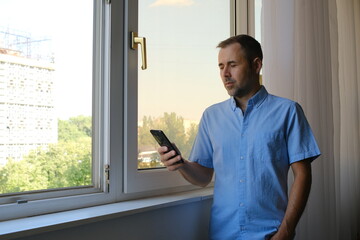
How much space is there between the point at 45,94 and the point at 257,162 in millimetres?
723

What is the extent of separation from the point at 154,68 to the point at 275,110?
0.51 metres

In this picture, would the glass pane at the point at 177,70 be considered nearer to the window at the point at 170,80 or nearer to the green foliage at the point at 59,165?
the window at the point at 170,80

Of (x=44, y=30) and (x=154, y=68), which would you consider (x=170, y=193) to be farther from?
(x=44, y=30)

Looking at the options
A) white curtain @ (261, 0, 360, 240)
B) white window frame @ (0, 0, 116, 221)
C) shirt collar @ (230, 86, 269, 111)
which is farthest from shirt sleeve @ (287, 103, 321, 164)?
white window frame @ (0, 0, 116, 221)

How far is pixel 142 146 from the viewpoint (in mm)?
1549

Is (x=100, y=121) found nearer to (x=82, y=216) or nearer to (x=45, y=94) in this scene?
(x=45, y=94)

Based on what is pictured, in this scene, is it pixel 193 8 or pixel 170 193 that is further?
pixel 193 8

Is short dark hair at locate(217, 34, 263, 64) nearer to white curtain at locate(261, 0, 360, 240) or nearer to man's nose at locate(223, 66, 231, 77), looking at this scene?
man's nose at locate(223, 66, 231, 77)

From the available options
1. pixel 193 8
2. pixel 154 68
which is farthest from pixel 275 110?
pixel 193 8

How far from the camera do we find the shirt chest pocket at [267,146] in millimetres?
1357

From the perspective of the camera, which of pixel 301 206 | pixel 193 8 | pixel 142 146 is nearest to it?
pixel 301 206

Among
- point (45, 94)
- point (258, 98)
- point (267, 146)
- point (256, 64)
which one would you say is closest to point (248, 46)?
point (256, 64)

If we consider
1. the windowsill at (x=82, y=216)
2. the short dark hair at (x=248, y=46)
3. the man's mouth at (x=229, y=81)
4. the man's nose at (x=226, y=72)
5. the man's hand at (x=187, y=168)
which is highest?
the short dark hair at (x=248, y=46)

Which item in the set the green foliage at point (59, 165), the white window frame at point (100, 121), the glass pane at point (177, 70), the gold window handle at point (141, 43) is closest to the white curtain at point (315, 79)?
the glass pane at point (177, 70)
